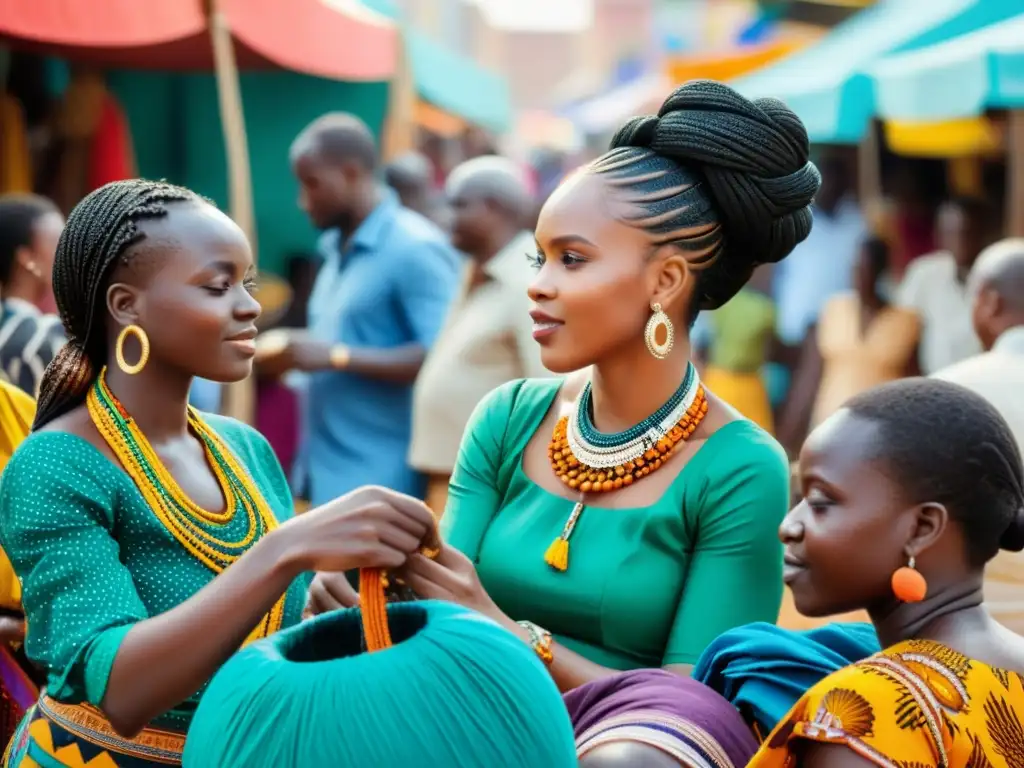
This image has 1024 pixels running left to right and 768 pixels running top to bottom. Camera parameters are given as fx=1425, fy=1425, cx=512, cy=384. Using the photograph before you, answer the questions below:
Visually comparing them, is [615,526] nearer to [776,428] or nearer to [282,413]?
[282,413]

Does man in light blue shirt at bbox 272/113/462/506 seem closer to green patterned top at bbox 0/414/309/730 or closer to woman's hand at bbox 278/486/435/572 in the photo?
green patterned top at bbox 0/414/309/730

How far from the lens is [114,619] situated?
6.52 ft

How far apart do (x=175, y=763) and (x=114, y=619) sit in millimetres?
308

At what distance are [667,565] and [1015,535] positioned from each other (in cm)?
57

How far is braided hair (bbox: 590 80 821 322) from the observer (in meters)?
2.50

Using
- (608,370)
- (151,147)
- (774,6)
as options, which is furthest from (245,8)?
(774,6)

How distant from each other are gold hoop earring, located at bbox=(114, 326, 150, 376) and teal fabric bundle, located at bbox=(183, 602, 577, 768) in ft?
2.48

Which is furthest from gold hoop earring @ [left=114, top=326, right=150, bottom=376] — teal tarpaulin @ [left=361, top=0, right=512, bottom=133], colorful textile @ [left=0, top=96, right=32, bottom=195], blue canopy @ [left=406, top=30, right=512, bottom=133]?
blue canopy @ [left=406, top=30, right=512, bottom=133]

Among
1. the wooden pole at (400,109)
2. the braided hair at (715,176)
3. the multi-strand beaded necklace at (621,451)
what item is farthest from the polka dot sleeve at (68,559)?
the wooden pole at (400,109)

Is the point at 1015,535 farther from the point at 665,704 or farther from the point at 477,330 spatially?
the point at 477,330

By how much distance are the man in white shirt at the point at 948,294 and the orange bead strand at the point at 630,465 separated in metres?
4.45

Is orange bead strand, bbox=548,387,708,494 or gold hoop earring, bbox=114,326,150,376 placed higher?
gold hoop earring, bbox=114,326,150,376

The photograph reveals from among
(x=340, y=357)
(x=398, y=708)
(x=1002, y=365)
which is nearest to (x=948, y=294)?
(x=340, y=357)

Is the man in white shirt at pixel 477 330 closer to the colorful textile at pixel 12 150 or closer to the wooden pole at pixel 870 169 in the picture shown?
the colorful textile at pixel 12 150
